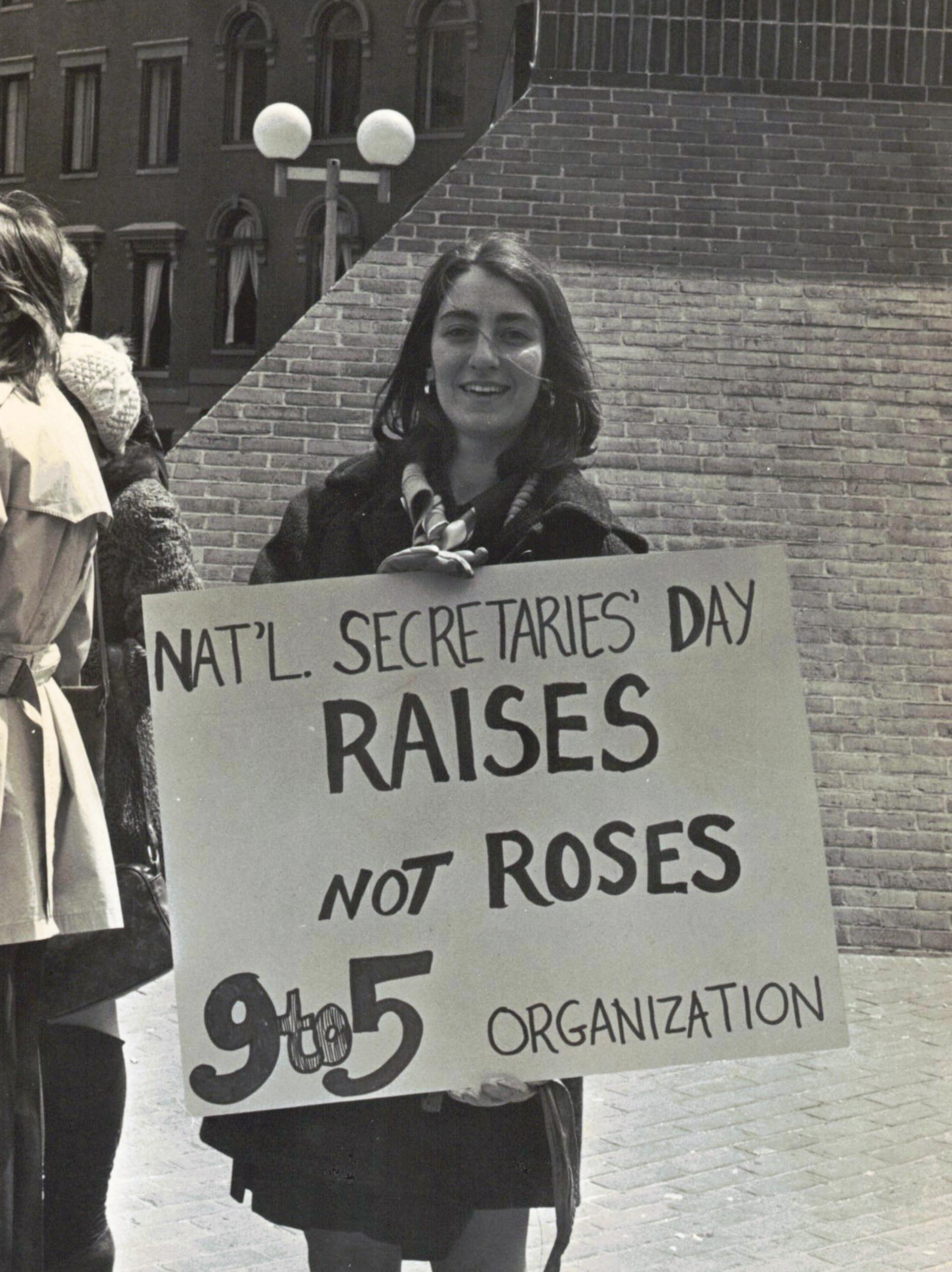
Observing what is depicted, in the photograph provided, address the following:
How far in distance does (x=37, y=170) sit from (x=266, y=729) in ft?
79.3

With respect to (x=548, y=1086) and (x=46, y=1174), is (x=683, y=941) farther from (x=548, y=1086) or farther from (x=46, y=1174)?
(x=46, y=1174)

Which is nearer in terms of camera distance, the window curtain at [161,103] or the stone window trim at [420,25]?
the stone window trim at [420,25]

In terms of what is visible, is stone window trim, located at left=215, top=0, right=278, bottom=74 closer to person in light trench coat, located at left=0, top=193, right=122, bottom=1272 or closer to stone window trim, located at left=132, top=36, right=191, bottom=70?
stone window trim, located at left=132, top=36, right=191, bottom=70

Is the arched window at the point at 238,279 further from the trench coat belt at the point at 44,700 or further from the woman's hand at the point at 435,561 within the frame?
the woman's hand at the point at 435,561

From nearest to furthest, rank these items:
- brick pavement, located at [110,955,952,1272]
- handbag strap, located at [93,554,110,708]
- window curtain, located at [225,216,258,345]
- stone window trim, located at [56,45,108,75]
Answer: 1. handbag strap, located at [93,554,110,708]
2. brick pavement, located at [110,955,952,1272]
3. stone window trim, located at [56,45,108,75]
4. window curtain, located at [225,216,258,345]

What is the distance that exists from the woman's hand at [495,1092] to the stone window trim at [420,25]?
2088 centimetres

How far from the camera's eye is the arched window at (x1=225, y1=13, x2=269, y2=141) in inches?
887

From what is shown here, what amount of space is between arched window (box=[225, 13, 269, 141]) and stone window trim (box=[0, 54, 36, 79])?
2.43 metres

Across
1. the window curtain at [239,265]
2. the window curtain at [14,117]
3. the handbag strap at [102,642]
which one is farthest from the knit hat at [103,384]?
the window curtain at [239,265]

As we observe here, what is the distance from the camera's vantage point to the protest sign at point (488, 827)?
238 cm

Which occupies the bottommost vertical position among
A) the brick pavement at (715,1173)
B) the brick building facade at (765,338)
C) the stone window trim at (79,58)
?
the brick pavement at (715,1173)

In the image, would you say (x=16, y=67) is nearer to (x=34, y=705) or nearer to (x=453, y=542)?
(x=34, y=705)

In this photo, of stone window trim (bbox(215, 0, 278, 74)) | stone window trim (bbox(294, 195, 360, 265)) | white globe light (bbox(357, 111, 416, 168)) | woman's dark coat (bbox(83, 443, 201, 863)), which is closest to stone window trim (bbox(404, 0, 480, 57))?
stone window trim (bbox(215, 0, 278, 74))

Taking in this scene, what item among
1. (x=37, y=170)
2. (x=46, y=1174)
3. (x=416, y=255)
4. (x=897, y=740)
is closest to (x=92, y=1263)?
(x=46, y=1174)
